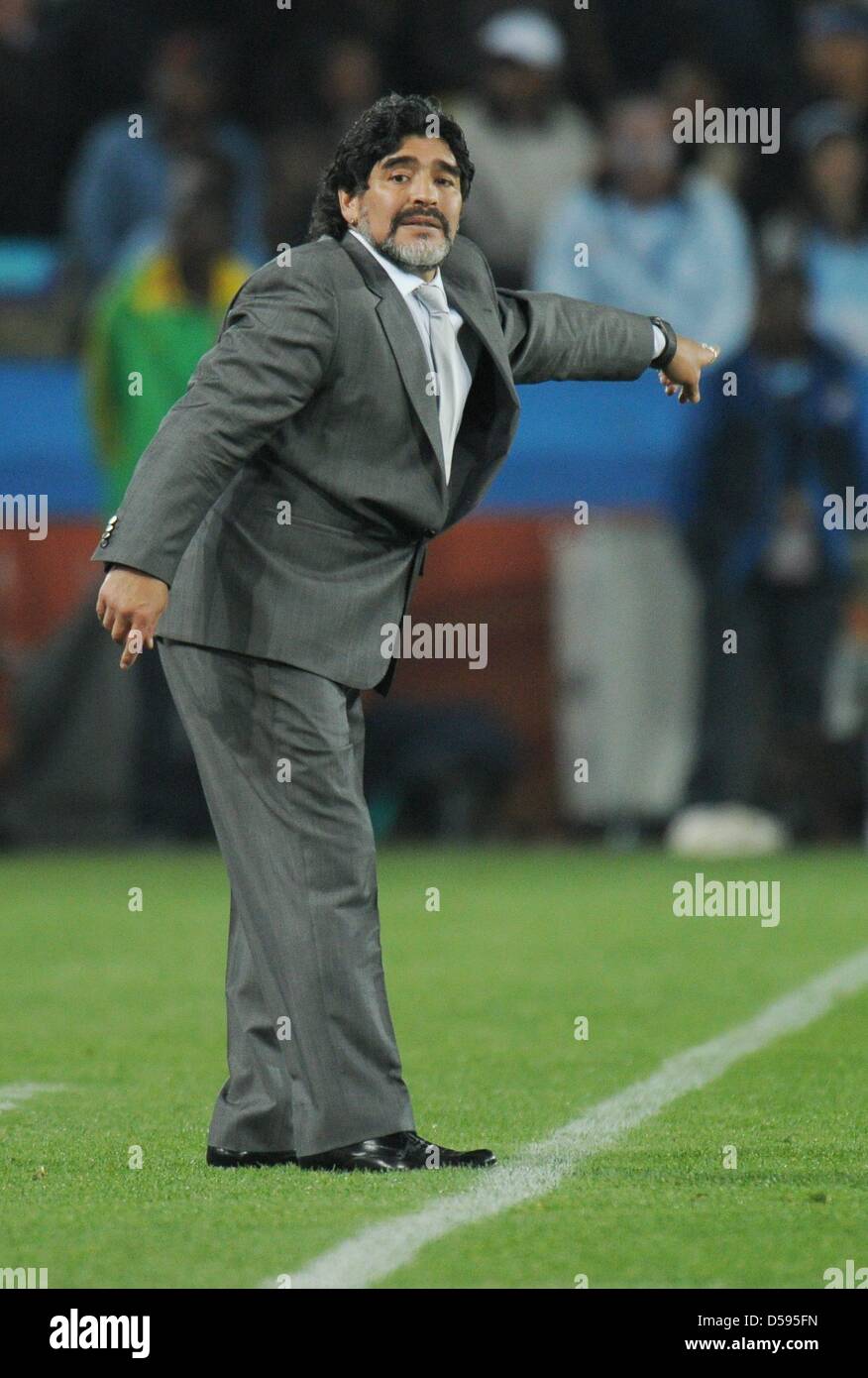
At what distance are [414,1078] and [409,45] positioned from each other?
35.4 ft

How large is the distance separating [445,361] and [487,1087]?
1.98 m

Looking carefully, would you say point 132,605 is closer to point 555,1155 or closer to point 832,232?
point 555,1155

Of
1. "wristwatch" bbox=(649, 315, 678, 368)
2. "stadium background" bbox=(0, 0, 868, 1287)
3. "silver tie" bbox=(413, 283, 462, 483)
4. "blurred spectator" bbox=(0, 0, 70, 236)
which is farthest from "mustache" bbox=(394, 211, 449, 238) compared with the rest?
"blurred spectator" bbox=(0, 0, 70, 236)

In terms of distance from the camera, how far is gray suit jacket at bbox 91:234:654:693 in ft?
15.0

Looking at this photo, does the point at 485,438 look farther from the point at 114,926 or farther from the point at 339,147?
the point at 114,926

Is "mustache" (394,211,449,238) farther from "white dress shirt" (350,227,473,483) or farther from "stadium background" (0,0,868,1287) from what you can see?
"stadium background" (0,0,868,1287)

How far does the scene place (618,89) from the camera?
15.4 meters

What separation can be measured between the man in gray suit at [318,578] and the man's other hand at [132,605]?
121 millimetres

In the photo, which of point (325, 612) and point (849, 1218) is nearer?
point (849, 1218)

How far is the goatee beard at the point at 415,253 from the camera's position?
4.73 meters

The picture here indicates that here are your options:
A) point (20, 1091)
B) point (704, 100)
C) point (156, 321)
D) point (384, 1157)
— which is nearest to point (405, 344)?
point (384, 1157)

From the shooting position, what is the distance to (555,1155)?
4.89 meters

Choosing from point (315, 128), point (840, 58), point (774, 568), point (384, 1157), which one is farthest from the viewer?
point (840, 58)

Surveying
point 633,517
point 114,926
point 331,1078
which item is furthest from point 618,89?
point 331,1078
